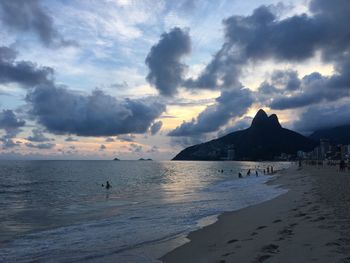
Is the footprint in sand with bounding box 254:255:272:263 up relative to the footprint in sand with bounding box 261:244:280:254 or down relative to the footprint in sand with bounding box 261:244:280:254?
down

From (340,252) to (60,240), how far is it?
1181cm

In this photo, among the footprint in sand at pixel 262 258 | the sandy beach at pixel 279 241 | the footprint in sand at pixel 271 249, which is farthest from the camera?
the footprint in sand at pixel 271 249

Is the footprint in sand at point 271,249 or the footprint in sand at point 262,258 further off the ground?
the footprint in sand at point 271,249

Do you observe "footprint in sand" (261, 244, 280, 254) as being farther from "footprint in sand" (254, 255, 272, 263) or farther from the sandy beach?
"footprint in sand" (254, 255, 272, 263)

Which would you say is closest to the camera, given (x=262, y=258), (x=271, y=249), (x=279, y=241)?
(x=262, y=258)

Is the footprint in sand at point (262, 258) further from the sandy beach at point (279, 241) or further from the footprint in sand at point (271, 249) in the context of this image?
the footprint in sand at point (271, 249)

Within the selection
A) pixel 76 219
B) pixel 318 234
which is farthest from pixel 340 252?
pixel 76 219

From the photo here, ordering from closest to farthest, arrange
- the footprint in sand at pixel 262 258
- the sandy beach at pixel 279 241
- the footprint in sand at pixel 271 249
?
the sandy beach at pixel 279 241 < the footprint in sand at pixel 262 258 < the footprint in sand at pixel 271 249


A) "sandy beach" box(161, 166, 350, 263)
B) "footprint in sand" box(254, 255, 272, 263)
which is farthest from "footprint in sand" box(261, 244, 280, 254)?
"footprint in sand" box(254, 255, 272, 263)

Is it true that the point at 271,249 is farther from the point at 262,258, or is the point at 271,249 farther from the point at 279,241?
the point at 279,241

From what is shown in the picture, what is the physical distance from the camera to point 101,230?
1792 centimetres

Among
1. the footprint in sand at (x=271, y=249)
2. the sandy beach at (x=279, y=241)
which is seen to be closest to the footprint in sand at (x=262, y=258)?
the sandy beach at (x=279, y=241)

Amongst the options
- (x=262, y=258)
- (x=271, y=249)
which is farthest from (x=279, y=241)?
(x=262, y=258)

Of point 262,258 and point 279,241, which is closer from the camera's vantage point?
point 262,258
